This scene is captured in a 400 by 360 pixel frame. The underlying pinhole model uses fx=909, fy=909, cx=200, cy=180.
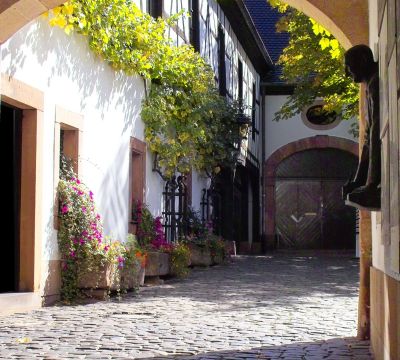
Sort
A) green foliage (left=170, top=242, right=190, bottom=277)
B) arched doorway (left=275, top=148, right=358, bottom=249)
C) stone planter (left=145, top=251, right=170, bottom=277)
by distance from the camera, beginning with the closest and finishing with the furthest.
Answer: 1. stone planter (left=145, top=251, right=170, bottom=277)
2. green foliage (left=170, top=242, right=190, bottom=277)
3. arched doorway (left=275, top=148, right=358, bottom=249)

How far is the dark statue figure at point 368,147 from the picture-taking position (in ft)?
14.2

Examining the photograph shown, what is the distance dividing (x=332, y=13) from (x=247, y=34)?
57.2 ft

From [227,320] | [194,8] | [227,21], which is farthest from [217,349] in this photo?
[227,21]

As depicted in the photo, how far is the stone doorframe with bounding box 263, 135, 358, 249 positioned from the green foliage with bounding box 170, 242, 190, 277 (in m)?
13.0

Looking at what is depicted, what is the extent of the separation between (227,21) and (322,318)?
14.5m

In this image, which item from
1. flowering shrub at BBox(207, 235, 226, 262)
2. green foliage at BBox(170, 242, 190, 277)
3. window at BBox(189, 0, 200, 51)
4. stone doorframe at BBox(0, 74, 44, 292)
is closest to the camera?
stone doorframe at BBox(0, 74, 44, 292)

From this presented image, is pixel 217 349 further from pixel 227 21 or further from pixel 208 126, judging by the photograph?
pixel 227 21

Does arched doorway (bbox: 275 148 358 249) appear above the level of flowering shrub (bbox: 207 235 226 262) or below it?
above

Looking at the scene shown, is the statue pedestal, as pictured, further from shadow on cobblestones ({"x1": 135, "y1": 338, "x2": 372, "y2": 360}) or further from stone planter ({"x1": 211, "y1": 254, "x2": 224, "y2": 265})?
stone planter ({"x1": 211, "y1": 254, "x2": 224, "y2": 265})

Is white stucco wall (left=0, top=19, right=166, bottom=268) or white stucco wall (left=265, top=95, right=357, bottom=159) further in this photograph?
white stucco wall (left=265, top=95, right=357, bottom=159)

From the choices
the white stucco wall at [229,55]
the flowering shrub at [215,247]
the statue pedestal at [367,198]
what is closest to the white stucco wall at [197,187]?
the flowering shrub at [215,247]

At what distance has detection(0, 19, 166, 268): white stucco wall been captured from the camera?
8.85 metres

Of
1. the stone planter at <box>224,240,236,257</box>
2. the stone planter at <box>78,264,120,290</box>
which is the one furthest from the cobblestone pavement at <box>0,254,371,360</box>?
the stone planter at <box>224,240,236,257</box>

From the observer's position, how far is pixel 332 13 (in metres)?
6.21
